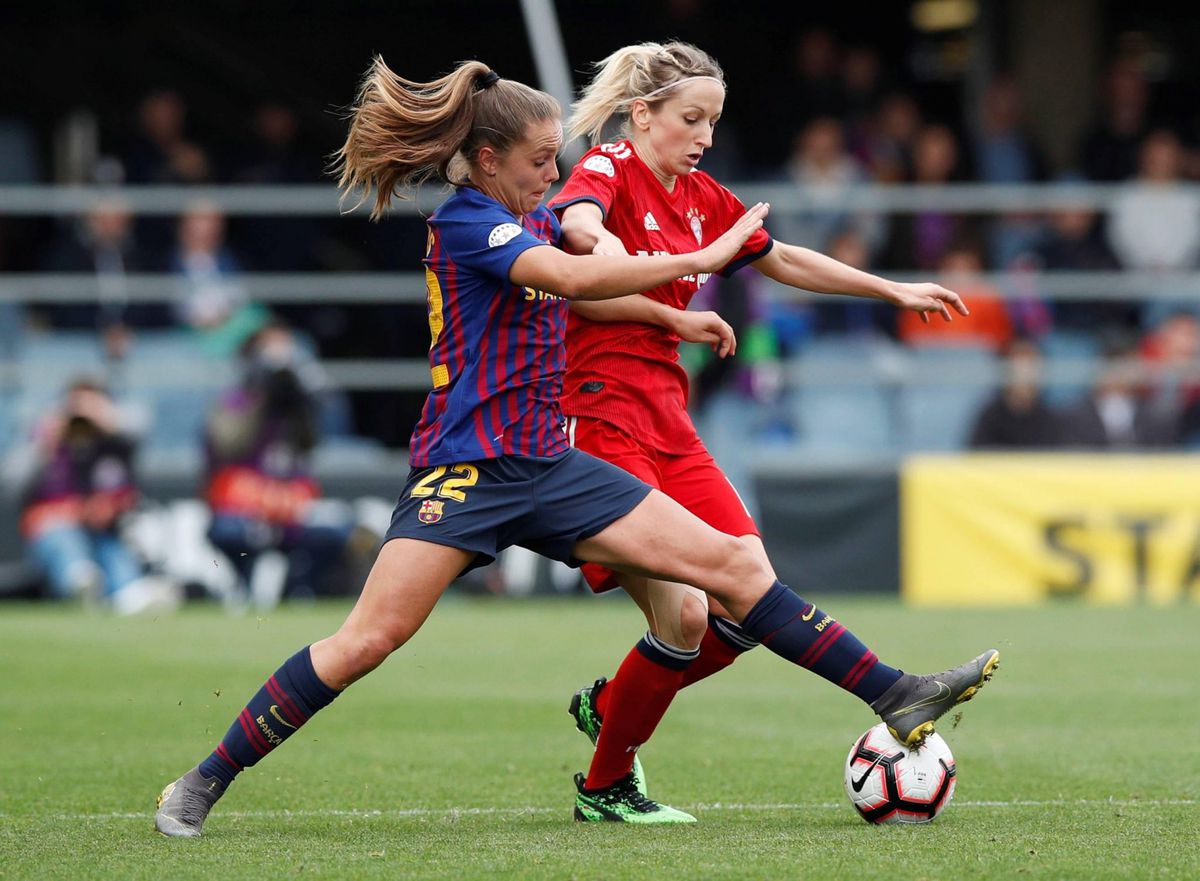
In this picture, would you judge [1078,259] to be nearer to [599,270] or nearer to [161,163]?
[161,163]

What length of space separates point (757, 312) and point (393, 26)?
577cm

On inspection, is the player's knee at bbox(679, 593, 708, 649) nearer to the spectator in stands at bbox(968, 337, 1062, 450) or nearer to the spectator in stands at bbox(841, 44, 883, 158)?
the spectator in stands at bbox(968, 337, 1062, 450)

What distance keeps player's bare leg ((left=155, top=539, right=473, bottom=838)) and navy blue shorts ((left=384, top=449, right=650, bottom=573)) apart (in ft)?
→ 0.20

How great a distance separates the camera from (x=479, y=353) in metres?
5.09

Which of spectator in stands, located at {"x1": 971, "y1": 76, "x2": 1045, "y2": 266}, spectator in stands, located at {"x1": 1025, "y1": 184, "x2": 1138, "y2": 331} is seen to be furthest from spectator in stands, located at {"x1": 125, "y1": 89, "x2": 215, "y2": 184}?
spectator in stands, located at {"x1": 1025, "y1": 184, "x2": 1138, "y2": 331}

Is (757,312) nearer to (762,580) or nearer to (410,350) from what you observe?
(410,350)

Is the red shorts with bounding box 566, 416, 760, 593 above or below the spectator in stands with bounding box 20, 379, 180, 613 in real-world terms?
above

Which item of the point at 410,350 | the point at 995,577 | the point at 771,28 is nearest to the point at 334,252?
the point at 410,350

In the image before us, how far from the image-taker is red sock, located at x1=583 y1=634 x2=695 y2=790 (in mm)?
5500

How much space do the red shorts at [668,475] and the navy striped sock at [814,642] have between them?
44cm

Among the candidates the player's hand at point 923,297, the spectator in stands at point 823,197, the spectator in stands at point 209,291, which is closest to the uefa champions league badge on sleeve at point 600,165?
the player's hand at point 923,297

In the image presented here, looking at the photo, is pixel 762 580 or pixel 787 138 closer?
pixel 762 580

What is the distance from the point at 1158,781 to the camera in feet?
19.6

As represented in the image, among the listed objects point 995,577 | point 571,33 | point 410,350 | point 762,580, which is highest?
point 571,33
